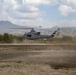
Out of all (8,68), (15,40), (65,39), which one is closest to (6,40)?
(15,40)

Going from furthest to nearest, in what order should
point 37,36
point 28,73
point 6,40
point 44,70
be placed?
point 37,36
point 6,40
point 44,70
point 28,73

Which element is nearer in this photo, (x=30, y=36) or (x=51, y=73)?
(x=51, y=73)

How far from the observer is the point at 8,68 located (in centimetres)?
2158

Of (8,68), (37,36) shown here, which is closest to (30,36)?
(37,36)

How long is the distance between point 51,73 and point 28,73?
5.08 ft

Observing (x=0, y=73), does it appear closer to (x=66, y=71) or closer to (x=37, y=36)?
(x=66, y=71)

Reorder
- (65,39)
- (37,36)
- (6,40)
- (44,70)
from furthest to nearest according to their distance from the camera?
1. (37,36)
2. (65,39)
3. (6,40)
4. (44,70)

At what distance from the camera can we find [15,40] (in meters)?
69.4

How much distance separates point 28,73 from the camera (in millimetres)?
19594

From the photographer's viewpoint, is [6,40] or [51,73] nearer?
[51,73]

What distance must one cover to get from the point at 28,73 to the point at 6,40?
156 ft

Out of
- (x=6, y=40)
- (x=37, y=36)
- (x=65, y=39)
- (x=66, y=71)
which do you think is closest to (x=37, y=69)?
(x=66, y=71)

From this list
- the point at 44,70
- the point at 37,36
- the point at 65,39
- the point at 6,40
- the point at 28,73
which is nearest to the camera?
the point at 28,73

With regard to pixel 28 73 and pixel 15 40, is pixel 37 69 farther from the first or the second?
pixel 15 40
